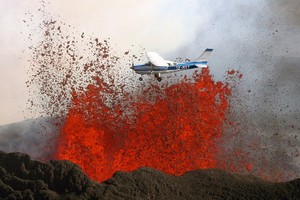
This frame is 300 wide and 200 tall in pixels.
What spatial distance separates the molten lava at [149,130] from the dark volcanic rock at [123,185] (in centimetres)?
1024

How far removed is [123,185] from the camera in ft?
121

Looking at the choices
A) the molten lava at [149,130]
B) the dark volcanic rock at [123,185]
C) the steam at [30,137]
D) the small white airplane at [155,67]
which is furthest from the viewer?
the steam at [30,137]

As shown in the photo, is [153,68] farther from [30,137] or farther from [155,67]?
[30,137]

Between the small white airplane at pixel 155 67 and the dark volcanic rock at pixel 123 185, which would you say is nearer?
the dark volcanic rock at pixel 123 185

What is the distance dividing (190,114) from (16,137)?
25.7m

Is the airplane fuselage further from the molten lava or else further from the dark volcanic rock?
the dark volcanic rock

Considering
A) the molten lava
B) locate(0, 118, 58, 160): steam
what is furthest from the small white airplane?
locate(0, 118, 58, 160): steam

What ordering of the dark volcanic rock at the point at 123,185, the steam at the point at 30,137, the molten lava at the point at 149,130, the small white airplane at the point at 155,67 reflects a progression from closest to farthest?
the dark volcanic rock at the point at 123,185 < the small white airplane at the point at 155,67 < the molten lava at the point at 149,130 < the steam at the point at 30,137

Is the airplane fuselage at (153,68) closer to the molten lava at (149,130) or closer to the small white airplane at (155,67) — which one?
the small white airplane at (155,67)

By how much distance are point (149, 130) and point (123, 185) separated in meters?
17.0

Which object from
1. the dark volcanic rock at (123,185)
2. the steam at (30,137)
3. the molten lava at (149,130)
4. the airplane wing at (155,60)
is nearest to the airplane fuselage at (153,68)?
the airplane wing at (155,60)

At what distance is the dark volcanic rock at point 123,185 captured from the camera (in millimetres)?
35625

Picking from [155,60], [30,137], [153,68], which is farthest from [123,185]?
[30,137]

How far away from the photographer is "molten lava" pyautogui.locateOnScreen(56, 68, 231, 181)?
167 ft
